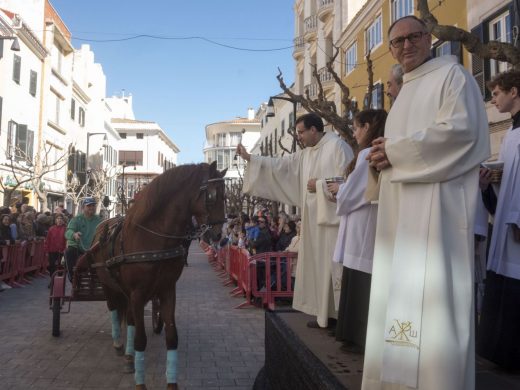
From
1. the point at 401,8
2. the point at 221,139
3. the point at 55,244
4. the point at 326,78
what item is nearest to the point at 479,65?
the point at 401,8

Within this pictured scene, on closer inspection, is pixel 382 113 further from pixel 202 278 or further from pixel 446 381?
pixel 202 278

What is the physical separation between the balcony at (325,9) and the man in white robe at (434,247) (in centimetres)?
2790

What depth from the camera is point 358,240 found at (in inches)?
142

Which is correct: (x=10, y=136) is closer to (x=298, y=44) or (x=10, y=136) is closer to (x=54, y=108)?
(x=54, y=108)

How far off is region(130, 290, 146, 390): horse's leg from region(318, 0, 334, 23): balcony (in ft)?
87.0

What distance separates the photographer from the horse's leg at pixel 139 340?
4848mm

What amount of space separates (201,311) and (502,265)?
7812 millimetres

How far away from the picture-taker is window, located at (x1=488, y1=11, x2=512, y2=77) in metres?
13.5

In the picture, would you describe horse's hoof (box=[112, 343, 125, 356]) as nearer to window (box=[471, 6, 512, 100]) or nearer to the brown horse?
the brown horse

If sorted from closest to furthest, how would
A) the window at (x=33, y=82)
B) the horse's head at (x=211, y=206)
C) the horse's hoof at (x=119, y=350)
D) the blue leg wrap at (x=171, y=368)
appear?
1. the blue leg wrap at (x=171, y=368)
2. the horse's head at (x=211, y=206)
3. the horse's hoof at (x=119, y=350)
4. the window at (x=33, y=82)

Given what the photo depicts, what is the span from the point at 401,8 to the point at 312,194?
17.5 meters

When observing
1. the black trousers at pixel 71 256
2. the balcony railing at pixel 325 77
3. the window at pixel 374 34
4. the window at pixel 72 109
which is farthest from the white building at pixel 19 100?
the black trousers at pixel 71 256

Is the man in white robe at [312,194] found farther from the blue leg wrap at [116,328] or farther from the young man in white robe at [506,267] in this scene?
the blue leg wrap at [116,328]

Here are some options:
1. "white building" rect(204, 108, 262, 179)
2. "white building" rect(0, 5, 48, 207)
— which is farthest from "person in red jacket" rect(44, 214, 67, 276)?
"white building" rect(204, 108, 262, 179)
